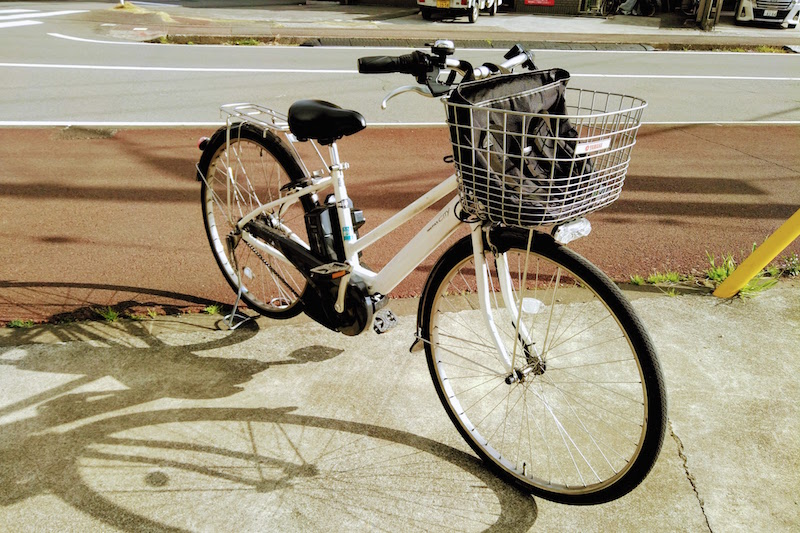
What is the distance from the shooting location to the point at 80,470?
235 cm

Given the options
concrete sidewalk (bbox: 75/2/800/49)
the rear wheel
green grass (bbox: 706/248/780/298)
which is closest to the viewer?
green grass (bbox: 706/248/780/298)

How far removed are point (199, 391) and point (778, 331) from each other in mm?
2933

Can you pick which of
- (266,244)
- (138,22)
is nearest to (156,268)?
(266,244)

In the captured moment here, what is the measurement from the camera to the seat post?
2.65m

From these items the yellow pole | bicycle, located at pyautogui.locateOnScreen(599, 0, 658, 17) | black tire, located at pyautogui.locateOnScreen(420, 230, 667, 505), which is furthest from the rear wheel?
black tire, located at pyautogui.locateOnScreen(420, 230, 667, 505)

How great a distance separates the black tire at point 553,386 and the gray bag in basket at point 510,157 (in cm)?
23

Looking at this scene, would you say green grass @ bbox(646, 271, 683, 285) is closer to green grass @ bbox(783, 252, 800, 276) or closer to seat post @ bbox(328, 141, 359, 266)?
green grass @ bbox(783, 252, 800, 276)

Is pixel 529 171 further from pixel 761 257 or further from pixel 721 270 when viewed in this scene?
pixel 721 270

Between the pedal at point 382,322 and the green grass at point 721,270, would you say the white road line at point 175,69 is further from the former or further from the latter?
the pedal at point 382,322

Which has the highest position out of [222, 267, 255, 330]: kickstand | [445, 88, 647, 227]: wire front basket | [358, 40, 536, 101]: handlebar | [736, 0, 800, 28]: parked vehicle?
[358, 40, 536, 101]: handlebar

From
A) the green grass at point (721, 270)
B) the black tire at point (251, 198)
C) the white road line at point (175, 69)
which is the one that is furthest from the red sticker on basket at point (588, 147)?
the white road line at point (175, 69)

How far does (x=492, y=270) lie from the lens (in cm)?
243

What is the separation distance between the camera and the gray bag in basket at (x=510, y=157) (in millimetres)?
1748

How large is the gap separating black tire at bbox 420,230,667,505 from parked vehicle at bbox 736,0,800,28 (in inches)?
705
